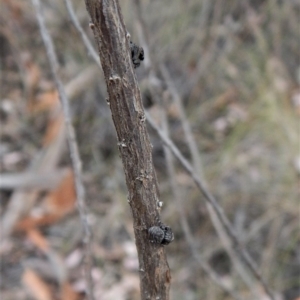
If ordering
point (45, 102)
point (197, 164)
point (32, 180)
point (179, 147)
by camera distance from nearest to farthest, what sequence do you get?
point (197, 164) < point (32, 180) < point (179, 147) < point (45, 102)

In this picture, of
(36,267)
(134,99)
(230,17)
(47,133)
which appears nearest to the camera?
(134,99)

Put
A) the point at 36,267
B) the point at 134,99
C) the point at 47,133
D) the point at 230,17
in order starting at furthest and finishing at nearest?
1. the point at 230,17
2. the point at 47,133
3. the point at 36,267
4. the point at 134,99

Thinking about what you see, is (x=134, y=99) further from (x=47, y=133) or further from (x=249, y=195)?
(x=47, y=133)

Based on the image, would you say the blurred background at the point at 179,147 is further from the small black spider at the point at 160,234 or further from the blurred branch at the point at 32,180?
the small black spider at the point at 160,234

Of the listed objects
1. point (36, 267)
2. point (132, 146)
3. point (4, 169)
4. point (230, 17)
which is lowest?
point (132, 146)

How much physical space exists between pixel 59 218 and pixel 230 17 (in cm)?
148

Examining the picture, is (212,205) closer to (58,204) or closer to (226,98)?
Result: (58,204)

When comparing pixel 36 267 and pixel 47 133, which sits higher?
pixel 47 133

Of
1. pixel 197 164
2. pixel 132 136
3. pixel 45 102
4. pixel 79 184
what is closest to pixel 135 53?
pixel 132 136

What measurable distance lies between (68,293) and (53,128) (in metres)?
0.86

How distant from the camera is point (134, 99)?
30 cm

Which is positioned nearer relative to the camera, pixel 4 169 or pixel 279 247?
pixel 279 247

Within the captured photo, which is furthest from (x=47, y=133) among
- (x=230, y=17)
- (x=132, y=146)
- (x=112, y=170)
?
(x=132, y=146)

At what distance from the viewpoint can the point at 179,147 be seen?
6.95ft
